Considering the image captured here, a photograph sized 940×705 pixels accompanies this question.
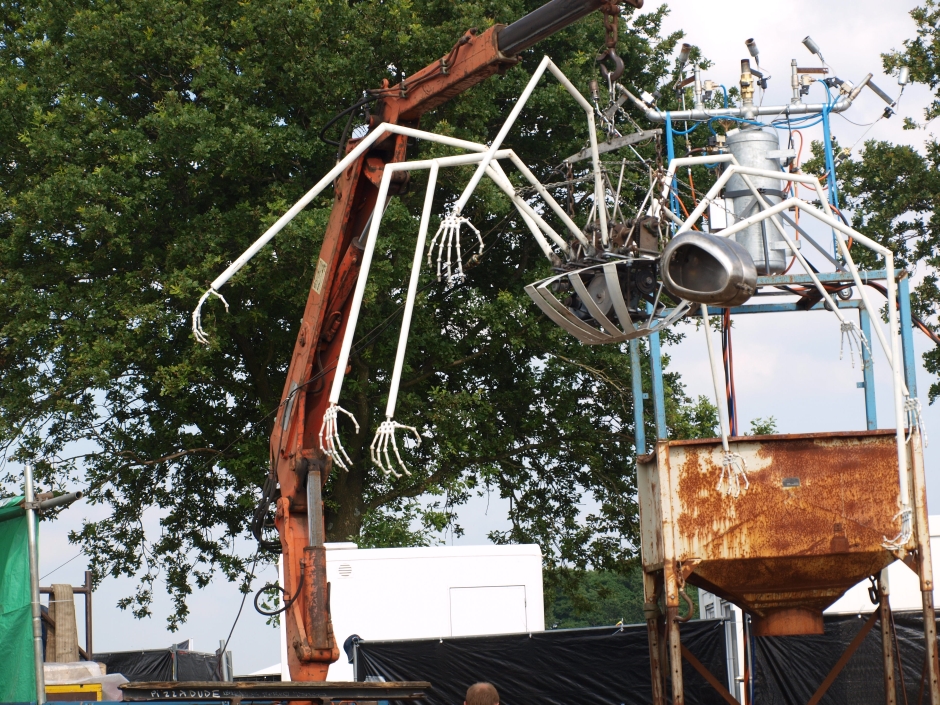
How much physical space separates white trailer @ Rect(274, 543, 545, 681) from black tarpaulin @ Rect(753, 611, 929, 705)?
2911 mm

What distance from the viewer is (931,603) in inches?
445

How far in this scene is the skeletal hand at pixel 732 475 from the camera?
11.2 meters

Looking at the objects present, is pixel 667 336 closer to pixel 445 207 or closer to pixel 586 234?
pixel 445 207

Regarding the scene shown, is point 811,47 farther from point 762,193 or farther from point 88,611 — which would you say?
point 88,611

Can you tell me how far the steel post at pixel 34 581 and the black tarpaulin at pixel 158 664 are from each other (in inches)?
514

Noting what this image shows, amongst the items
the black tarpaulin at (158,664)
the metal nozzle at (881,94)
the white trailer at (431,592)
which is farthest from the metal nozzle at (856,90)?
the black tarpaulin at (158,664)

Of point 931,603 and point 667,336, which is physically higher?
point 667,336

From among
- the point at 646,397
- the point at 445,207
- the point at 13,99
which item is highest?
the point at 13,99

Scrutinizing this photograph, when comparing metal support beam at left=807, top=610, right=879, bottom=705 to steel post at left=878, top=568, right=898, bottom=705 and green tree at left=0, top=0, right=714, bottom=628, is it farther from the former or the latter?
green tree at left=0, top=0, right=714, bottom=628

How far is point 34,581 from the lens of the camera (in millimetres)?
8641

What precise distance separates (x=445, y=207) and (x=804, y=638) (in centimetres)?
1035

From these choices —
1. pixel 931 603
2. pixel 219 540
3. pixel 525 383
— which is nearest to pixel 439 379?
pixel 525 383

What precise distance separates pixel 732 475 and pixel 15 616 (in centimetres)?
622

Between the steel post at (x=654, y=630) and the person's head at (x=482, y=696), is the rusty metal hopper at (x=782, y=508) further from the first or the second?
the person's head at (x=482, y=696)
